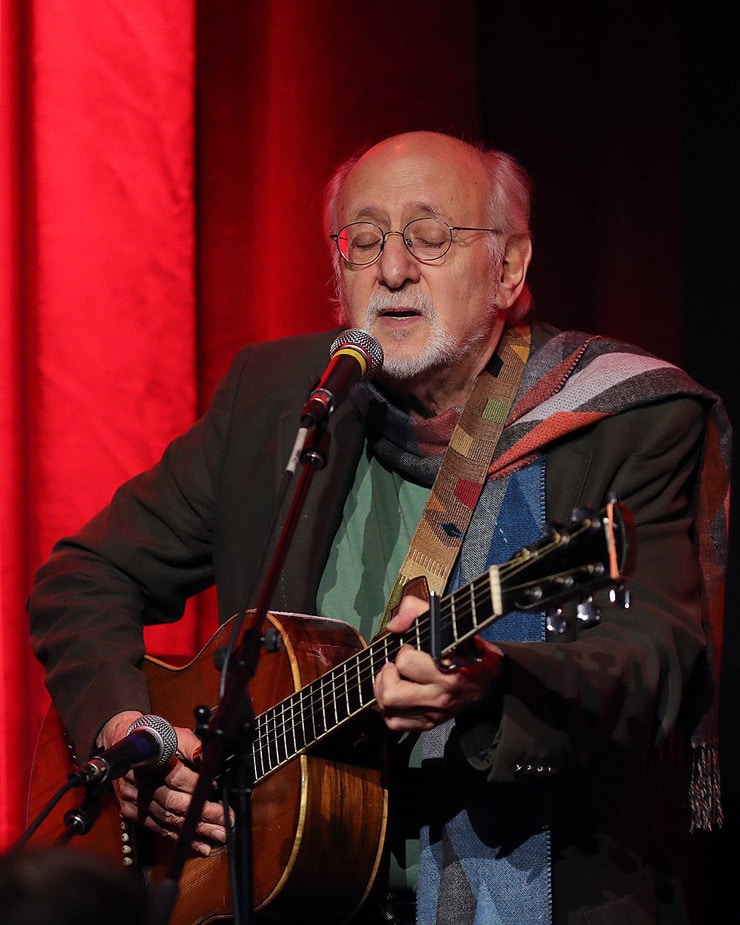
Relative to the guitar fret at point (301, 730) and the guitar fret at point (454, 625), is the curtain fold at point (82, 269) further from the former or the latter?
the guitar fret at point (454, 625)

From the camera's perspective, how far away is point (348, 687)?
2094 millimetres

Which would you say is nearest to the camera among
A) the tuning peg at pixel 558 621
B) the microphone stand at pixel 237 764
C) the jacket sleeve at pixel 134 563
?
the microphone stand at pixel 237 764

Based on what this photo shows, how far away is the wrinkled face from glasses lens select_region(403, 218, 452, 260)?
2 centimetres

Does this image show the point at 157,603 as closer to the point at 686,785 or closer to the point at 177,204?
the point at 177,204

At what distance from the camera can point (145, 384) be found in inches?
129

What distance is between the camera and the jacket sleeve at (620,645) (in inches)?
77.8

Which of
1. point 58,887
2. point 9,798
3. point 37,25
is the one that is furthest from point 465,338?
point 58,887

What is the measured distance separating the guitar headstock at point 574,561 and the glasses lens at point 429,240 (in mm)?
1136

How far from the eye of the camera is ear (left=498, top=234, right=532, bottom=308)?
2850 mm

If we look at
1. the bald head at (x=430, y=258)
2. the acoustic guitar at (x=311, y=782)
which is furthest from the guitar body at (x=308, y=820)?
the bald head at (x=430, y=258)

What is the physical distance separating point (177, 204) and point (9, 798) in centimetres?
157

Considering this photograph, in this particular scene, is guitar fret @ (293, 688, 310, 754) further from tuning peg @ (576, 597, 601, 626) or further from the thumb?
tuning peg @ (576, 597, 601, 626)

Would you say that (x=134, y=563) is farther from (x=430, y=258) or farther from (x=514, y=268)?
(x=514, y=268)

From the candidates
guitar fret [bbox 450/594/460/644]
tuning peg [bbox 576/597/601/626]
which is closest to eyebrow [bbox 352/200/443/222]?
guitar fret [bbox 450/594/460/644]
